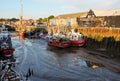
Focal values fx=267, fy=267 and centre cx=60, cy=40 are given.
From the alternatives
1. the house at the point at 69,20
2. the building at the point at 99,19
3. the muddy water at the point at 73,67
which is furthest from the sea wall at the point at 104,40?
the house at the point at 69,20

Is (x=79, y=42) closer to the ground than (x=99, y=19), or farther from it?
closer to the ground

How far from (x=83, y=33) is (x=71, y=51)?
43.2 ft

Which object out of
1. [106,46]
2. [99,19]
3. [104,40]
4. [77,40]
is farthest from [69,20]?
[106,46]

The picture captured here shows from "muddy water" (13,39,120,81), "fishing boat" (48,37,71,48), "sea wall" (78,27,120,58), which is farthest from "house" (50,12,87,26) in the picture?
"muddy water" (13,39,120,81)

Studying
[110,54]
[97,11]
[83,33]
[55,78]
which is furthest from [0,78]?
[97,11]

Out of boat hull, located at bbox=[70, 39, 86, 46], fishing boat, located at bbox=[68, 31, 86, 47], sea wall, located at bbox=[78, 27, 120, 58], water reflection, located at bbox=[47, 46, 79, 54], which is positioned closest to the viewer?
sea wall, located at bbox=[78, 27, 120, 58]

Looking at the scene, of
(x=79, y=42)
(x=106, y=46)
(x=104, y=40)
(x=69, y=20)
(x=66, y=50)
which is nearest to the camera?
(x=106, y=46)

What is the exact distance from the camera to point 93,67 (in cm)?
3941

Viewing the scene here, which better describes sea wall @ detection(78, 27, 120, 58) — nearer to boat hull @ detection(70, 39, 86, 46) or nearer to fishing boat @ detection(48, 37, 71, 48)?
boat hull @ detection(70, 39, 86, 46)

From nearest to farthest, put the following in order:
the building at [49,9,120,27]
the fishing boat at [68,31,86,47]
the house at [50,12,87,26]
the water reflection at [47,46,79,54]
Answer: the water reflection at [47,46,79,54]
the fishing boat at [68,31,86,47]
the building at [49,9,120,27]
the house at [50,12,87,26]

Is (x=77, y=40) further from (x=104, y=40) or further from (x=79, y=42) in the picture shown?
(x=104, y=40)

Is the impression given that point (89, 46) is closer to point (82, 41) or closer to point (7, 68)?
point (82, 41)

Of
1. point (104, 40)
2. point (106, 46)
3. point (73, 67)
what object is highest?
point (104, 40)

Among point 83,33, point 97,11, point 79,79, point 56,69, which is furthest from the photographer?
point 97,11
